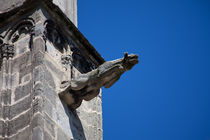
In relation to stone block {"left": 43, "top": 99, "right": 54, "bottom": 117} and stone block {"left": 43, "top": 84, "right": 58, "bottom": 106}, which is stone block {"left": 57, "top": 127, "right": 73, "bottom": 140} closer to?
stone block {"left": 43, "top": 99, "right": 54, "bottom": 117}

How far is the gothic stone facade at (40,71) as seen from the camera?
10.1 meters

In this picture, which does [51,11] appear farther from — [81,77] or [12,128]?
[12,128]

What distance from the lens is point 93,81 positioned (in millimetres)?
10992

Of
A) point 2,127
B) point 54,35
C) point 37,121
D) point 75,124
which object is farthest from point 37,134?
point 54,35

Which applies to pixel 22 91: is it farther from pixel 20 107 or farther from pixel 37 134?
pixel 37 134

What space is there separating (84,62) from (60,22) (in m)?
0.99

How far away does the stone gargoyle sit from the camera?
1071 cm

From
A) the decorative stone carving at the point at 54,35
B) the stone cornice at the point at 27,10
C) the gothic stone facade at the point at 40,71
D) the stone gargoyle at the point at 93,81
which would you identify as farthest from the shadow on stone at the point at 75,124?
the stone cornice at the point at 27,10

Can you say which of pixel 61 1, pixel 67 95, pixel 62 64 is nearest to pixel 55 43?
pixel 62 64

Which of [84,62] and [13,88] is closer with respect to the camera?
[13,88]

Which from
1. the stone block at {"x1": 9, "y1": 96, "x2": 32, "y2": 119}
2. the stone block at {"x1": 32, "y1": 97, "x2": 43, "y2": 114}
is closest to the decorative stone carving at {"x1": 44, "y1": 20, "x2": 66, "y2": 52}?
the stone block at {"x1": 9, "y1": 96, "x2": 32, "y2": 119}

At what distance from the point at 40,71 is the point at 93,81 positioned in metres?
0.96

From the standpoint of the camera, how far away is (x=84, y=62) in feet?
41.1

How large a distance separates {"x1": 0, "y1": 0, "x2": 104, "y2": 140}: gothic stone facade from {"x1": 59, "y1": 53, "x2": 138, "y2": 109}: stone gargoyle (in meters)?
0.16
